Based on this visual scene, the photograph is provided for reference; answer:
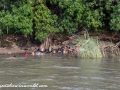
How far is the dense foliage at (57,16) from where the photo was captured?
902 inches

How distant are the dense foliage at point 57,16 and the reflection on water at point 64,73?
13.5 feet

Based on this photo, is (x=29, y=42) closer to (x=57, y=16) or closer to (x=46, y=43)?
(x=46, y=43)

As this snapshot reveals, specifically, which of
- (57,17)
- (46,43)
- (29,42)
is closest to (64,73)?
(46,43)

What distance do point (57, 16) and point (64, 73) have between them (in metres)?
9.73

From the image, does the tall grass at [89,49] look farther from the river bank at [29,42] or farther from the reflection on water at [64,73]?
the river bank at [29,42]

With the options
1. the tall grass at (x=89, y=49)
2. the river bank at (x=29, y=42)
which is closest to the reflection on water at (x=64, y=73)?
the tall grass at (x=89, y=49)

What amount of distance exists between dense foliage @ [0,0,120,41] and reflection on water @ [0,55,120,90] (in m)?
4.10

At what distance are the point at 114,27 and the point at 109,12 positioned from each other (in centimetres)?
153

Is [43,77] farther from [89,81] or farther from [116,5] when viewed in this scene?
[116,5]

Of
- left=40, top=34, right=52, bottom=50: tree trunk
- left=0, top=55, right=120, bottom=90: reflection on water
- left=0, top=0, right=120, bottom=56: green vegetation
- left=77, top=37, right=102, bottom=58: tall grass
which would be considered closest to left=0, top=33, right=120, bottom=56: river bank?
left=40, top=34, right=52, bottom=50: tree trunk

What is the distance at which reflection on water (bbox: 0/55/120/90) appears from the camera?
1281 cm

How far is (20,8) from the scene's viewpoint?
23.4 meters

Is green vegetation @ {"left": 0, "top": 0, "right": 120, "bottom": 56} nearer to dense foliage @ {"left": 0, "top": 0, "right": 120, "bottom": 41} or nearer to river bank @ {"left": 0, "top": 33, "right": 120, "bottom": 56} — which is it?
dense foliage @ {"left": 0, "top": 0, "right": 120, "bottom": 41}

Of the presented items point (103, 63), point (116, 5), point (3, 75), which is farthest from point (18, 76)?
point (116, 5)
